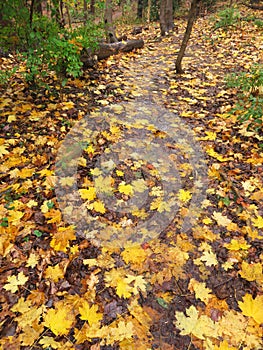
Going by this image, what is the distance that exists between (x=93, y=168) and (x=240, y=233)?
1841mm

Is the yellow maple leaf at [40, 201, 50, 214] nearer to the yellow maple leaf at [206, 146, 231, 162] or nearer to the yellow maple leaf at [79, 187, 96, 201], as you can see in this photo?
the yellow maple leaf at [79, 187, 96, 201]

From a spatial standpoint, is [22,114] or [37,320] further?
[22,114]

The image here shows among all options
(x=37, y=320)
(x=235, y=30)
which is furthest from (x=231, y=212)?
(x=235, y=30)

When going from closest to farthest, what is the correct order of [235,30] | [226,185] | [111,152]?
1. [226,185]
2. [111,152]
3. [235,30]

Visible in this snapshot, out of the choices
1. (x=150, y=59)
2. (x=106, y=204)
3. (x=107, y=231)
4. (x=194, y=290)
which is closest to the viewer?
(x=194, y=290)

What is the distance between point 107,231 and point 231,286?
125 cm

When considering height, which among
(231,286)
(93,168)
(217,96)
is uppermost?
(217,96)

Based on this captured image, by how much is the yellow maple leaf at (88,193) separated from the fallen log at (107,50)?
119 inches

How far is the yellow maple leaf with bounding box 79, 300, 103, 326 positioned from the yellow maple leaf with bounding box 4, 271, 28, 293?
1.76ft

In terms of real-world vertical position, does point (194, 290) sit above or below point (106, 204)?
below

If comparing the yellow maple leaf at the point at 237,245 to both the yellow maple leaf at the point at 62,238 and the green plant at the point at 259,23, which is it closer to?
the yellow maple leaf at the point at 62,238

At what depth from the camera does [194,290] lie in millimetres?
2260

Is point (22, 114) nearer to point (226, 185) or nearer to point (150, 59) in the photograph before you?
point (226, 185)

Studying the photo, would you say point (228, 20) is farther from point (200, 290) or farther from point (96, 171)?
point (200, 290)
